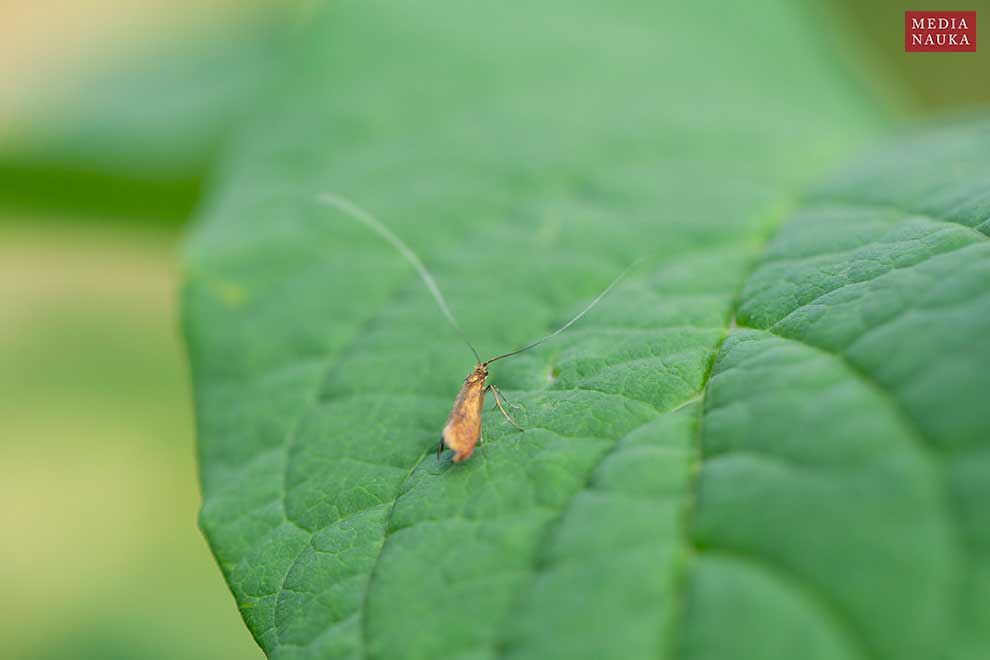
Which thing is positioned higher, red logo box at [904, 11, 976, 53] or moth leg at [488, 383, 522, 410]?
red logo box at [904, 11, 976, 53]

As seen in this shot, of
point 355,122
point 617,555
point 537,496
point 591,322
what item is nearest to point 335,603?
point 537,496

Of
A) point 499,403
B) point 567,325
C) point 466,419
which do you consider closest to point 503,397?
point 499,403

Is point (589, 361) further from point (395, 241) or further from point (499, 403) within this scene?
point (395, 241)

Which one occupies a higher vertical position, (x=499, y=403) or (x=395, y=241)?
(x=395, y=241)

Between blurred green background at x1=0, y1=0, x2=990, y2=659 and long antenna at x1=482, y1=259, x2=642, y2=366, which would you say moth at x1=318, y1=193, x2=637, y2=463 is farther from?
blurred green background at x1=0, y1=0, x2=990, y2=659

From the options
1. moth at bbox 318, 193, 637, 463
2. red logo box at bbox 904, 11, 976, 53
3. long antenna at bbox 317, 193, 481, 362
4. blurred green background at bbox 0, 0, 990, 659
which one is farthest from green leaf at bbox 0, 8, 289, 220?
red logo box at bbox 904, 11, 976, 53

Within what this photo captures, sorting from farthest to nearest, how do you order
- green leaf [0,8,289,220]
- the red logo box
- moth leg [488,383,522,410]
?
the red logo box, green leaf [0,8,289,220], moth leg [488,383,522,410]

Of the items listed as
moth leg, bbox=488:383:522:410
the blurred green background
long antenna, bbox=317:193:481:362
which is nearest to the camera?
moth leg, bbox=488:383:522:410
